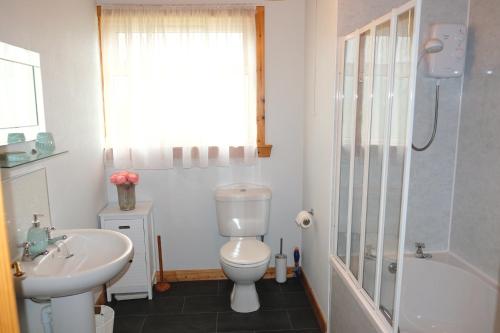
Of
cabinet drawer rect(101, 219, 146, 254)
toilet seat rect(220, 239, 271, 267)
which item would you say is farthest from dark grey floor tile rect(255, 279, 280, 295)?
cabinet drawer rect(101, 219, 146, 254)

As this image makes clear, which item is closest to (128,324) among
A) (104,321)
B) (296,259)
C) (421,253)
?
(104,321)

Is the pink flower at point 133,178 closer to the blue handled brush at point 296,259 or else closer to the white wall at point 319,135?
the white wall at point 319,135

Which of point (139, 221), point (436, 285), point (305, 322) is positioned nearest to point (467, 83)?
point (436, 285)

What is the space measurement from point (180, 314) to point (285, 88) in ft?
6.59

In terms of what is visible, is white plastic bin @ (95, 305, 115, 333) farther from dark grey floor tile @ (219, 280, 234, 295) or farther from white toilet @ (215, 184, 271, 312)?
dark grey floor tile @ (219, 280, 234, 295)

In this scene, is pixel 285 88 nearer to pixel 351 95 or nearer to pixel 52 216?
pixel 351 95

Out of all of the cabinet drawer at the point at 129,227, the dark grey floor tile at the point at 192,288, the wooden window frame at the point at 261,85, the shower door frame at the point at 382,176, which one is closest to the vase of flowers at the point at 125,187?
the cabinet drawer at the point at 129,227

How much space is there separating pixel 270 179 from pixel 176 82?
1.15 metres

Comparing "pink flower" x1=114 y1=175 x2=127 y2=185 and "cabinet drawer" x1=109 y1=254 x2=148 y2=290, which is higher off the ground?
"pink flower" x1=114 y1=175 x2=127 y2=185

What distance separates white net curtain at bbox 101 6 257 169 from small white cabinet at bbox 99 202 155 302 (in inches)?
17.4

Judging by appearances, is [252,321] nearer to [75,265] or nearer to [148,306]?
[148,306]

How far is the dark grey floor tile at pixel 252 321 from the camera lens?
8.94 ft

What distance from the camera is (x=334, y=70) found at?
2365 mm

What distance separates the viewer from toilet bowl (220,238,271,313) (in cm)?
273
